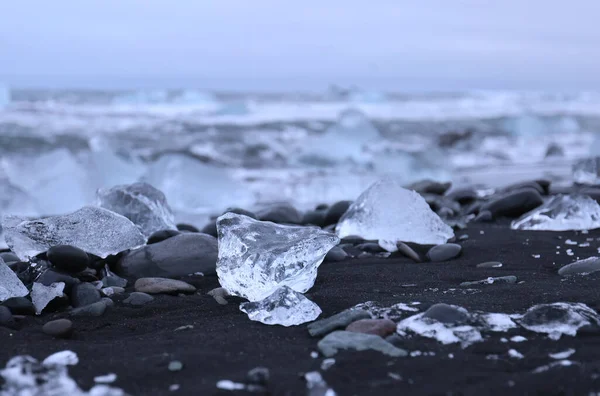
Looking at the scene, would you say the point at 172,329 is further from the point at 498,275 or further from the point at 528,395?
the point at 498,275

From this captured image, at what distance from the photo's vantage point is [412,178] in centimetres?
891

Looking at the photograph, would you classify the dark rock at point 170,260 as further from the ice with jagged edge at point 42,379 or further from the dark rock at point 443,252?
the ice with jagged edge at point 42,379

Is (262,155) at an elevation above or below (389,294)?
below

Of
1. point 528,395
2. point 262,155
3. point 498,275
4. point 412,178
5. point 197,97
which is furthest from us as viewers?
point 197,97

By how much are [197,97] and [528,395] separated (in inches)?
970

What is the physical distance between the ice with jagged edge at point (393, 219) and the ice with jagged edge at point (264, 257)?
863 millimetres

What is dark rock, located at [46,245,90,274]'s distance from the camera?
2.88 metres

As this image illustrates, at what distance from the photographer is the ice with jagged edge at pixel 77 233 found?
2973 millimetres

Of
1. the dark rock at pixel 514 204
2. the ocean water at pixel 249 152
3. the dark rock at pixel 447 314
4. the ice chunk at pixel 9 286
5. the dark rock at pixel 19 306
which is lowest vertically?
the ocean water at pixel 249 152

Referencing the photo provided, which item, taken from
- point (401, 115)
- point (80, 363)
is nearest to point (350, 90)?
point (401, 115)

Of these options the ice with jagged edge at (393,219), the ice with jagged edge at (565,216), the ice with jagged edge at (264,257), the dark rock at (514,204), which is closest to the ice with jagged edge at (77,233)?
the ice with jagged edge at (264,257)

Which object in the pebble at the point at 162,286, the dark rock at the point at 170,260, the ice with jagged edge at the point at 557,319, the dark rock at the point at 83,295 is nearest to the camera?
the ice with jagged edge at the point at 557,319

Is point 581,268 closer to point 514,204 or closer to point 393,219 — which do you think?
point 393,219

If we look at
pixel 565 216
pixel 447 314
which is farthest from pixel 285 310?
pixel 565 216
